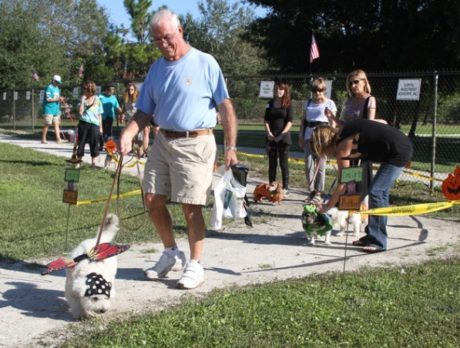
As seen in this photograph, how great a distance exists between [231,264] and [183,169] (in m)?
1.30

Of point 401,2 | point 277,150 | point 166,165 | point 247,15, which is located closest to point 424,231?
point 277,150

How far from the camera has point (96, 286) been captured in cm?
401

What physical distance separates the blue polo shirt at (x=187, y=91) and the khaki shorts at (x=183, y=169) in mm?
128

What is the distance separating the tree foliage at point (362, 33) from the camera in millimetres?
21062

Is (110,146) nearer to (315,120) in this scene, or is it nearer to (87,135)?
(87,135)

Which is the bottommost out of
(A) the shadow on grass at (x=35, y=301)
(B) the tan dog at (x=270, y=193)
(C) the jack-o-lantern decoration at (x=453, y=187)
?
(A) the shadow on grass at (x=35, y=301)

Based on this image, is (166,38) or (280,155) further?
(280,155)

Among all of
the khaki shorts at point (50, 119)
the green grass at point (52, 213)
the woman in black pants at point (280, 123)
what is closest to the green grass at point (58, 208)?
the green grass at point (52, 213)

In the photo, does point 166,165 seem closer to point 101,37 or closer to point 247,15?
point 101,37

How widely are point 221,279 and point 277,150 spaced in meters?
4.74

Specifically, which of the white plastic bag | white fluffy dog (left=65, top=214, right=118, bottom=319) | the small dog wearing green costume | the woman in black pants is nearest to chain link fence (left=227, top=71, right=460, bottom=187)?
the woman in black pants

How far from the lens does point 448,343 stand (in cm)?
377

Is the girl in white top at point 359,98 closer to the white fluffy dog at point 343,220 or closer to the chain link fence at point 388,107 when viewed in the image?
the white fluffy dog at point 343,220

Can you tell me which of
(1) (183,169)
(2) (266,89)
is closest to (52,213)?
(1) (183,169)
